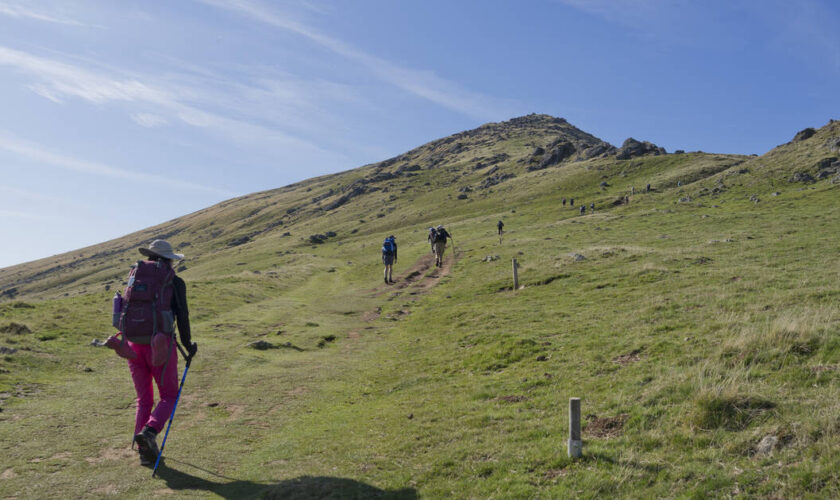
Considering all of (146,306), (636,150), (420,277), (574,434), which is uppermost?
(636,150)

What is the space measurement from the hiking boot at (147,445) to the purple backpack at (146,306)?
1.63 metres

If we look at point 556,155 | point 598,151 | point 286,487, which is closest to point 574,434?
point 286,487

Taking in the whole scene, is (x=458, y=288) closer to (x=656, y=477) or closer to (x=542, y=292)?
(x=542, y=292)

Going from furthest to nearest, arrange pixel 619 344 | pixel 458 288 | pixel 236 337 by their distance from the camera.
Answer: pixel 458 288 → pixel 236 337 → pixel 619 344

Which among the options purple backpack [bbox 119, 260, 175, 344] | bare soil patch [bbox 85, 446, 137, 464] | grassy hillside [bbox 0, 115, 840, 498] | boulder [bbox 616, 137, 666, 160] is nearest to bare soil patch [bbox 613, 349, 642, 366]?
grassy hillside [bbox 0, 115, 840, 498]

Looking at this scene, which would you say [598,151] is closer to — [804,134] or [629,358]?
[804,134]

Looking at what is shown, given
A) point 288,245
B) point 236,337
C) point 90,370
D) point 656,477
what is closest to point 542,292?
point 236,337

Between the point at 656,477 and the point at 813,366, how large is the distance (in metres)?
4.69

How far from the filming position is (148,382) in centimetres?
880

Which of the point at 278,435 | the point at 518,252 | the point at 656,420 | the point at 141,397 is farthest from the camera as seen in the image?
the point at 518,252

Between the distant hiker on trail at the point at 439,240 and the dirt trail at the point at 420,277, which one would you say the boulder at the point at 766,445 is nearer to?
the dirt trail at the point at 420,277

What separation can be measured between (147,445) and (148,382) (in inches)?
44.7

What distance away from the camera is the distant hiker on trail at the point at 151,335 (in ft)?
27.7

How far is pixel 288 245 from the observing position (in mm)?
116500
